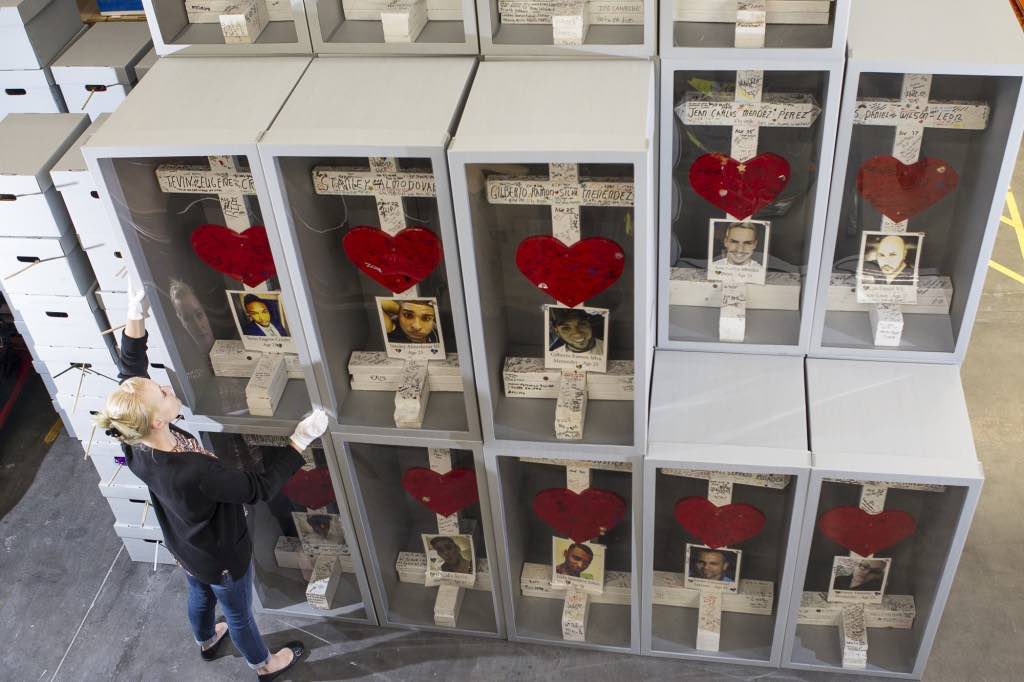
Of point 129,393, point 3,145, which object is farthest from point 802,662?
point 3,145

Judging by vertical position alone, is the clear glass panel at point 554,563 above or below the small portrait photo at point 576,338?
below

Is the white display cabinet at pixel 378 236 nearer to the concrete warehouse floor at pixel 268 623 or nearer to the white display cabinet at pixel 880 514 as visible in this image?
the concrete warehouse floor at pixel 268 623

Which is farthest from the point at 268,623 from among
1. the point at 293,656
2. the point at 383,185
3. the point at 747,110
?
the point at 747,110

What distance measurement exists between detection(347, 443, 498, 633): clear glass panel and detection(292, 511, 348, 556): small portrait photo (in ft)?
0.65

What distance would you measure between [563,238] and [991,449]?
235 cm

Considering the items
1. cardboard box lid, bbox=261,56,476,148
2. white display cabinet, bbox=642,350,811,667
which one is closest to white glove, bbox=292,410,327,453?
cardboard box lid, bbox=261,56,476,148

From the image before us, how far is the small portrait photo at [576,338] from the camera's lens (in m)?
3.04

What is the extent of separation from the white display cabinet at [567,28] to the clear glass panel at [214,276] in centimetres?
76

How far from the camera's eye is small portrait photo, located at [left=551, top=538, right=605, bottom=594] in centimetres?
355

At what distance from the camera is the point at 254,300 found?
3.24 m

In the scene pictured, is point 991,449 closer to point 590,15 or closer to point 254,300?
point 590,15

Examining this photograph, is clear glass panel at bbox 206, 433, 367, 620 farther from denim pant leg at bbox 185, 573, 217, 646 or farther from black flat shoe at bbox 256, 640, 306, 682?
denim pant leg at bbox 185, 573, 217, 646

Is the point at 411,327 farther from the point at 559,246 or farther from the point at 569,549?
the point at 569,549

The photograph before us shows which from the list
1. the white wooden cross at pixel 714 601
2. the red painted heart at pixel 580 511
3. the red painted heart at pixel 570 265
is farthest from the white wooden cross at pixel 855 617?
the red painted heart at pixel 570 265
